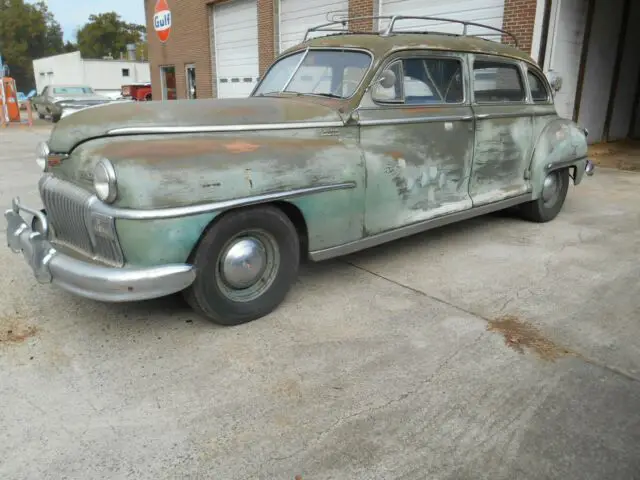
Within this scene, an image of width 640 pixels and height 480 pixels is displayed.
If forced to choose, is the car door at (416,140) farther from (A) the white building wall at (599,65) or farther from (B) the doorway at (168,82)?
(B) the doorway at (168,82)

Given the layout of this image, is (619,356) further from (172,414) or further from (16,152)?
(16,152)

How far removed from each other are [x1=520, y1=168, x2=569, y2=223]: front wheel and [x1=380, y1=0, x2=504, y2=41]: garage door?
4516mm

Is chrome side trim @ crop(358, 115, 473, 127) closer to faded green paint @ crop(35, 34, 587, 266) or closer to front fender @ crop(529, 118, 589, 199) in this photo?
faded green paint @ crop(35, 34, 587, 266)

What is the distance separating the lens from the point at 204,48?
18031 millimetres

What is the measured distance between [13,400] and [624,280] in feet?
14.7

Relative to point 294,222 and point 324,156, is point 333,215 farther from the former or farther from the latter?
point 324,156

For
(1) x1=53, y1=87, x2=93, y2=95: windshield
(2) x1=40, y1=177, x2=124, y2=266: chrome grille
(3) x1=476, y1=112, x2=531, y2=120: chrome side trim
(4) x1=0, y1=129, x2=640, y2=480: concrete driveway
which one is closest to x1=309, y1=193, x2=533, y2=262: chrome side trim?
(4) x1=0, y1=129, x2=640, y2=480: concrete driveway

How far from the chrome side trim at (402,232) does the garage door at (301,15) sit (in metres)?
8.84

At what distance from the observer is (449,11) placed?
10320mm

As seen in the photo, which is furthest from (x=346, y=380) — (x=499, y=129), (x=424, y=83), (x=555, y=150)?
(x=555, y=150)

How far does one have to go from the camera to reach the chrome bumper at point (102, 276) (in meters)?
2.84

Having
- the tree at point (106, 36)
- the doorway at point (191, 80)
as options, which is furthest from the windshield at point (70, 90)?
the tree at point (106, 36)

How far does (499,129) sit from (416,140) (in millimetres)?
1258

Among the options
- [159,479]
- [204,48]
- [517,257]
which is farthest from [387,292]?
[204,48]
